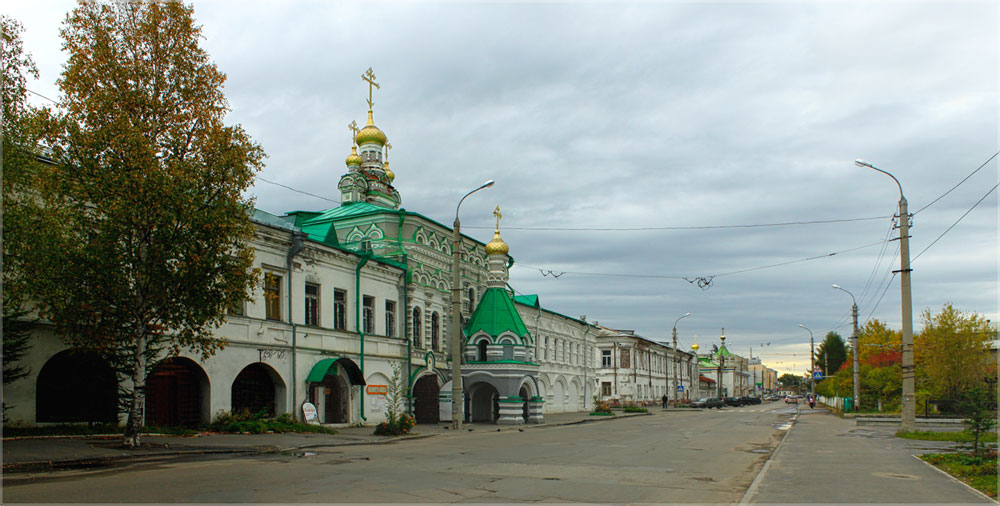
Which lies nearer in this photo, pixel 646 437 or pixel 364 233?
pixel 646 437

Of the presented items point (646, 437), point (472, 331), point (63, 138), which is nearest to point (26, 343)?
point (63, 138)

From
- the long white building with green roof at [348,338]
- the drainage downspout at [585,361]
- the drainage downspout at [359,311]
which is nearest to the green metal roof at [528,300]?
the long white building with green roof at [348,338]

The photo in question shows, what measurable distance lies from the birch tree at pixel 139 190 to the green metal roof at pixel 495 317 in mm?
19437

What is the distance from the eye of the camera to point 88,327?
1546 cm

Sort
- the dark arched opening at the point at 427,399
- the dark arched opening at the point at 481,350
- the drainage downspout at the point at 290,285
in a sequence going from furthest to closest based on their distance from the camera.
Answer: the dark arched opening at the point at 481,350 < the dark arched opening at the point at 427,399 < the drainage downspout at the point at 290,285

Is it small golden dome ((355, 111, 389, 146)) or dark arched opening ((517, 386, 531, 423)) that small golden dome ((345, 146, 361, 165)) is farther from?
dark arched opening ((517, 386, 531, 423))

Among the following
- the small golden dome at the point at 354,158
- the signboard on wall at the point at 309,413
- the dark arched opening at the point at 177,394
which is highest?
the small golden dome at the point at 354,158

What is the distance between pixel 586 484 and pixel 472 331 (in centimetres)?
2444

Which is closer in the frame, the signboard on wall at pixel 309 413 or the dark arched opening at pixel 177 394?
the dark arched opening at pixel 177 394

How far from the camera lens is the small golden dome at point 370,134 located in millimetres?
38719

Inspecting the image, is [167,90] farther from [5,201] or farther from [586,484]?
[586,484]

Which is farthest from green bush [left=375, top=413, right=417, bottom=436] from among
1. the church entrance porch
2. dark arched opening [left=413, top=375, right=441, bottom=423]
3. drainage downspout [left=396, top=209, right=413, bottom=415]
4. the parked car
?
the parked car

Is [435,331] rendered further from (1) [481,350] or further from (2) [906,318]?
(2) [906,318]

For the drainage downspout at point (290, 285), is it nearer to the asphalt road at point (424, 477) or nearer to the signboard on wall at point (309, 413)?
the signboard on wall at point (309, 413)
